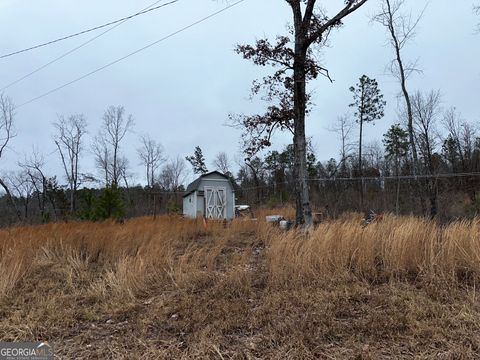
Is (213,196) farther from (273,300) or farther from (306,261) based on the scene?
(273,300)

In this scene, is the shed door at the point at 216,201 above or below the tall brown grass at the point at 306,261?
above

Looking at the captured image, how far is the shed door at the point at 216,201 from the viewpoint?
86.8 feet

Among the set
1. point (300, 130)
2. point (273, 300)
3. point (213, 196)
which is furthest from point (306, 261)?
point (213, 196)

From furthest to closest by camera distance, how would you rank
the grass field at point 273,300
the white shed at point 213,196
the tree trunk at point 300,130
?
the white shed at point 213,196 → the tree trunk at point 300,130 → the grass field at point 273,300

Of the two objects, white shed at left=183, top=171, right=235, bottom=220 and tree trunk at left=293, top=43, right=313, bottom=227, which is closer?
tree trunk at left=293, top=43, right=313, bottom=227

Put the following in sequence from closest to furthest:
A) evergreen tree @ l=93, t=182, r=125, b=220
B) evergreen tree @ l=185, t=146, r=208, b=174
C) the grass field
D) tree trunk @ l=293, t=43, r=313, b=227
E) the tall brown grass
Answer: the grass field < the tall brown grass < tree trunk @ l=293, t=43, r=313, b=227 < evergreen tree @ l=93, t=182, r=125, b=220 < evergreen tree @ l=185, t=146, r=208, b=174

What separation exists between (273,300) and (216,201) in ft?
74.2

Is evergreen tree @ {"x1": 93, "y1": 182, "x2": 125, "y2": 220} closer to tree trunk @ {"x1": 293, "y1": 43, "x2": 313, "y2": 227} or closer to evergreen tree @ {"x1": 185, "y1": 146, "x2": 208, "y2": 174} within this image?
tree trunk @ {"x1": 293, "y1": 43, "x2": 313, "y2": 227}

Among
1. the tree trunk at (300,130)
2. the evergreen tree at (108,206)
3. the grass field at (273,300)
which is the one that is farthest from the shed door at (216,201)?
the grass field at (273,300)

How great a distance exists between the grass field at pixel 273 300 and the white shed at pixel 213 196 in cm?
1929

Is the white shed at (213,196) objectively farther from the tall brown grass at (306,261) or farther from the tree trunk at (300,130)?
the tall brown grass at (306,261)

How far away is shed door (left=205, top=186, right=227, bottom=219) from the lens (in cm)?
2647

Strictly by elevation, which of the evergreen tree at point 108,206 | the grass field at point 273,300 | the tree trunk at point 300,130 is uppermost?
the tree trunk at point 300,130

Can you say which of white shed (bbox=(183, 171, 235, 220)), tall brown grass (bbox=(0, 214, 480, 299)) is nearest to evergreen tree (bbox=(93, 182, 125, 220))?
white shed (bbox=(183, 171, 235, 220))
